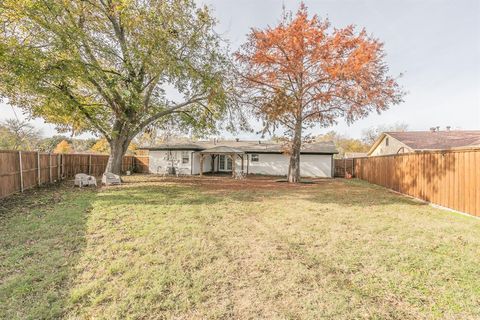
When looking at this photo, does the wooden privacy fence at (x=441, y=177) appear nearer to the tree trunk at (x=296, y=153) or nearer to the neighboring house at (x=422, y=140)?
the tree trunk at (x=296, y=153)

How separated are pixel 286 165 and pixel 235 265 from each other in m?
19.1

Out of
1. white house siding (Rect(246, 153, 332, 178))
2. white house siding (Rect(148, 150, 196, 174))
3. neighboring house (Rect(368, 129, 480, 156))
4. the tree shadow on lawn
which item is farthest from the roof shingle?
the tree shadow on lawn

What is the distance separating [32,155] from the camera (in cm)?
1006

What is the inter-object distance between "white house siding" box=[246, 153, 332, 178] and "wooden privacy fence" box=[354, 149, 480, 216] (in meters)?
8.37

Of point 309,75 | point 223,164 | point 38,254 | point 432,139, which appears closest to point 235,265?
point 38,254

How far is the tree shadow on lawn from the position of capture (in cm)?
288

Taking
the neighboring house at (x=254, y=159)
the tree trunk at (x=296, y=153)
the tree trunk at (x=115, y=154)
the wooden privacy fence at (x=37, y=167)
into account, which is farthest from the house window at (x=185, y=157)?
the tree trunk at (x=296, y=153)

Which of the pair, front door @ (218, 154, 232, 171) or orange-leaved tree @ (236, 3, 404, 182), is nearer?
orange-leaved tree @ (236, 3, 404, 182)

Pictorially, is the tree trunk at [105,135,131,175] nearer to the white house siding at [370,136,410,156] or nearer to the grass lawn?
the grass lawn

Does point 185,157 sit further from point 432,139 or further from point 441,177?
point 432,139

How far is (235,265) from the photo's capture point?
381 cm

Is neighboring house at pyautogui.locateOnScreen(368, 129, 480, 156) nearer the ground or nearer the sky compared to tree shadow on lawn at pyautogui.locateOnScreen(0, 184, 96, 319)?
nearer the sky

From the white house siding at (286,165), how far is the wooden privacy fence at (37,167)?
13376 millimetres

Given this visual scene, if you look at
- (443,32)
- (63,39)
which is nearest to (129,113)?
(63,39)
